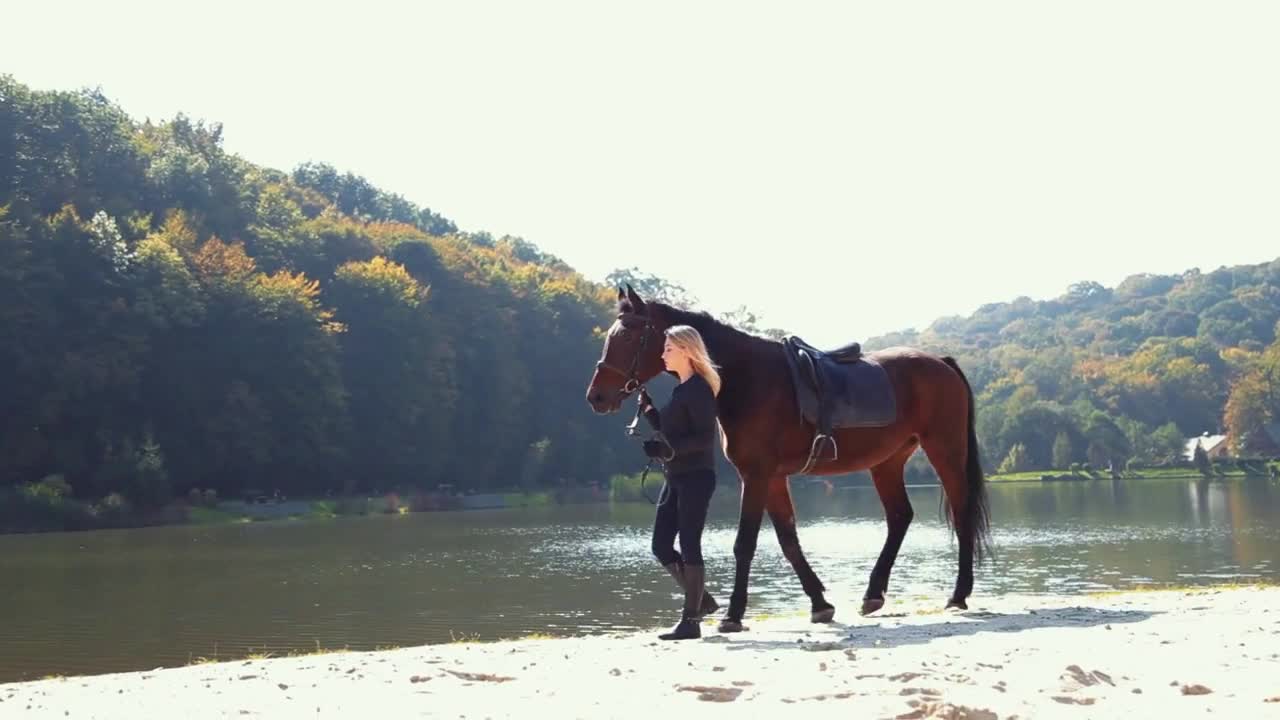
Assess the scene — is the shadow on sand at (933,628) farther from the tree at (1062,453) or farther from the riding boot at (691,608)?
the tree at (1062,453)

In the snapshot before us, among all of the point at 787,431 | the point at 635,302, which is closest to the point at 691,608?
the point at 787,431

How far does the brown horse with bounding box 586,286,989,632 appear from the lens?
10.0 m

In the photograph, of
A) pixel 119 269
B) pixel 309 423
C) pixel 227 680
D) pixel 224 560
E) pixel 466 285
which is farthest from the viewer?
pixel 466 285

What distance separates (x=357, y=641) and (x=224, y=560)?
54.4ft

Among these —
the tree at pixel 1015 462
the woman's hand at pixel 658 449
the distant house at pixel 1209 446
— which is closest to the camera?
the woman's hand at pixel 658 449

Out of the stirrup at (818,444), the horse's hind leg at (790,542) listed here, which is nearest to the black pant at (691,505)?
the horse's hind leg at (790,542)

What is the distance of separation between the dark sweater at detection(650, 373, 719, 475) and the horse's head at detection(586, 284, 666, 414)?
36cm

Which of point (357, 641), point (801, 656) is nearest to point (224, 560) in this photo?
point (357, 641)

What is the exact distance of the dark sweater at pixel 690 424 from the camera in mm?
9602

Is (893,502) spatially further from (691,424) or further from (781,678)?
(781,678)

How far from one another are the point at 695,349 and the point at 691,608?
1.90 meters

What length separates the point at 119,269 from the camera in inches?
2076

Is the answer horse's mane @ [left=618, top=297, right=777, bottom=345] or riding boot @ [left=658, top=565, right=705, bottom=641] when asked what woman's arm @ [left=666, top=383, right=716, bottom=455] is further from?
riding boot @ [left=658, top=565, right=705, bottom=641]

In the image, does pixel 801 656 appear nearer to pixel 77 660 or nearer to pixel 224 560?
pixel 77 660
